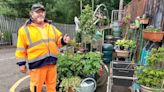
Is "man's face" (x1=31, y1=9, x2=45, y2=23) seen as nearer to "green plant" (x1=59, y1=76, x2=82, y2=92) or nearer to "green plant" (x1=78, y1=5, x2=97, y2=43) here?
"green plant" (x1=59, y1=76, x2=82, y2=92)

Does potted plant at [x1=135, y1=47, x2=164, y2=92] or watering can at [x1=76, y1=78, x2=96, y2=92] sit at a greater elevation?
potted plant at [x1=135, y1=47, x2=164, y2=92]

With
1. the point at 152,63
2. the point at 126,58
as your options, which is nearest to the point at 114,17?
the point at 126,58

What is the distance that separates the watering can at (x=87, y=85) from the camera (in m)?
3.73

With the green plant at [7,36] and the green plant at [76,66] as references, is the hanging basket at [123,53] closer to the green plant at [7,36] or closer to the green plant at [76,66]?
the green plant at [76,66]

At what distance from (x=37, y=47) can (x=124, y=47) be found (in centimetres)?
336

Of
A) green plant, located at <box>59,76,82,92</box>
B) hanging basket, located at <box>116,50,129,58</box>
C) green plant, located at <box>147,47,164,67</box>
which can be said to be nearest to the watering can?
green plant, located at <box>59,76,82,92</box>

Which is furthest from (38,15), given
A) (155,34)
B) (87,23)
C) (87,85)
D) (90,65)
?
(155,34)

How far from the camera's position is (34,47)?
2973mm

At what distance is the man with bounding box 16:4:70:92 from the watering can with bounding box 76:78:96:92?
2.80 ft

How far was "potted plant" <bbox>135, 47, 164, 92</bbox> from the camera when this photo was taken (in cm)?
292

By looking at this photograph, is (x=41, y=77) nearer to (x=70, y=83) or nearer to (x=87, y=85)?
(x=70, y=83)

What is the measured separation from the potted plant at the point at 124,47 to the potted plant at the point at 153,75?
247cm

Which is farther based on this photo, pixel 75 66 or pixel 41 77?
pixel 75 66

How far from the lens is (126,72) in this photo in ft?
12.5
